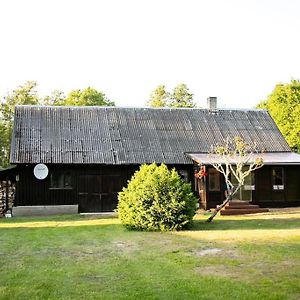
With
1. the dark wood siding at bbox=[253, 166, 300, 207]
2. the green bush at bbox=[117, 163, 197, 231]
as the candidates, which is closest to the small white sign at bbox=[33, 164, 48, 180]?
the green bush at bbox=[117, 163, 197, 231]

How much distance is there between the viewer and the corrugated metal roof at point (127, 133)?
2350cm

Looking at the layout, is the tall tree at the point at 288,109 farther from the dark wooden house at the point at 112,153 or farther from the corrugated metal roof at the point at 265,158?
the corrugated metal roof at the point at 265,158

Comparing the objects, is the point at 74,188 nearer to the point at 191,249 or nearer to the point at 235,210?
the point at 235,210

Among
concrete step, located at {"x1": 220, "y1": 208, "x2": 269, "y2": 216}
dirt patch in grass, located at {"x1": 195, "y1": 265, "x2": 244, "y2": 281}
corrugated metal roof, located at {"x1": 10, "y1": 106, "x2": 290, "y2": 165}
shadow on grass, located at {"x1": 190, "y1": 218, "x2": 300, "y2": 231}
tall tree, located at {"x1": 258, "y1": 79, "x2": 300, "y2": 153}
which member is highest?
tall tree, located at {"x1": 258, "y1": 79, "x2": 300, "y2": 153}

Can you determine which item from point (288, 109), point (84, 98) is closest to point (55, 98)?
point (84, 98)

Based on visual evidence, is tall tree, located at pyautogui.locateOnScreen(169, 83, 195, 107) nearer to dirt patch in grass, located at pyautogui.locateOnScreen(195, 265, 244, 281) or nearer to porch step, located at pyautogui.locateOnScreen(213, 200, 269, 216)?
porch step, located at pyautogui.locateOnScreen(213, 200, 269, 216)

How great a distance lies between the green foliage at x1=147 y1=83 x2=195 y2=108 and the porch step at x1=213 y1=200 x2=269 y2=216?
3005 centimetres

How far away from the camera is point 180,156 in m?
24.6

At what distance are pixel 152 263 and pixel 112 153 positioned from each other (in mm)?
Answer: 14776

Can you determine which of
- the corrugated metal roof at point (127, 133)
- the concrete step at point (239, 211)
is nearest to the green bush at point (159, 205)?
the concrete step at point (239, 211)

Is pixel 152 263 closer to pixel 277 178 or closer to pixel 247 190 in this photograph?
pixel 247 190

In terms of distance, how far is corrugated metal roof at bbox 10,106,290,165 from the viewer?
77.1ft

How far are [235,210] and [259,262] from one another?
38.4 feet

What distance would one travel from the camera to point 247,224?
16.8 metres
